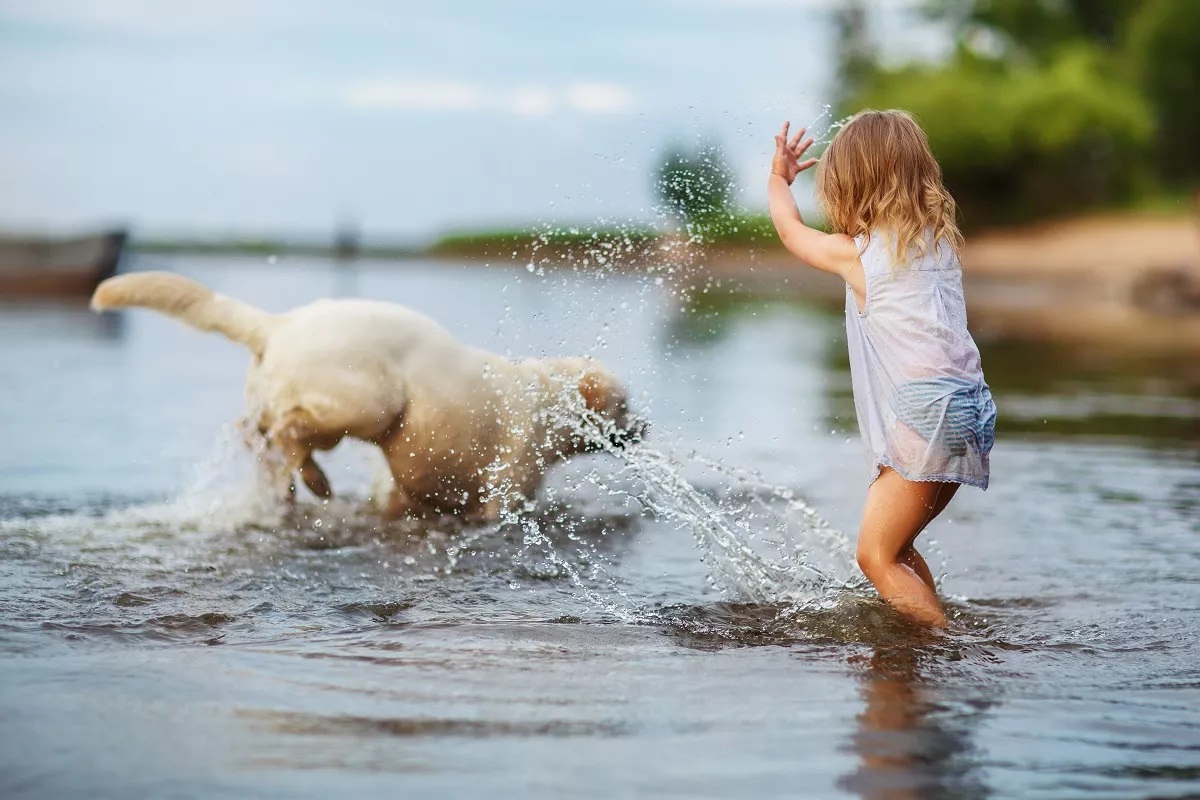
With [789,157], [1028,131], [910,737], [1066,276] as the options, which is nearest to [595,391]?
[789,157]

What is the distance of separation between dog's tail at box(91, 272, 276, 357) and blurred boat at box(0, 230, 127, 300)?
24892 mm

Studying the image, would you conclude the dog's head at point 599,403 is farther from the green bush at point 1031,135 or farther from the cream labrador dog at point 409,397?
the green bush at point 1031,135

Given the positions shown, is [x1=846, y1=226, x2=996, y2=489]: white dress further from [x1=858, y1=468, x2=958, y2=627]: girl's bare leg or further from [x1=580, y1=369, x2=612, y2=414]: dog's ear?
[x1=580, y1=369, x2=612, y2=414]: dog's ear

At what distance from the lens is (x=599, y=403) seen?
6.30 m

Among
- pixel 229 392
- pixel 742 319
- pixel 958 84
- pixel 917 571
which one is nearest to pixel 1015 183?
pixel 958 84

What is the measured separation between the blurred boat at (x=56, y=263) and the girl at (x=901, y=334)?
27.5 metres

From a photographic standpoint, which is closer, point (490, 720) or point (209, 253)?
point (490, 720)

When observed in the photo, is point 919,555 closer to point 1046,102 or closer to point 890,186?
point 890,186

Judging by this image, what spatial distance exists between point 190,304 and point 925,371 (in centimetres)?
337

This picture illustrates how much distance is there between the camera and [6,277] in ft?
96.2

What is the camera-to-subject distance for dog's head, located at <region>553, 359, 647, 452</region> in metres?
6.29

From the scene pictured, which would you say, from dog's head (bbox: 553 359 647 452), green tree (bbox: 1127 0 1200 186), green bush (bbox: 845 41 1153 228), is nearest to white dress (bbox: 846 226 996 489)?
dog's head (bbox: 553 359 647 452)

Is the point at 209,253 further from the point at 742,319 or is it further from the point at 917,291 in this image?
the point at 917,291

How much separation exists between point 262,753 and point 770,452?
6061mm
